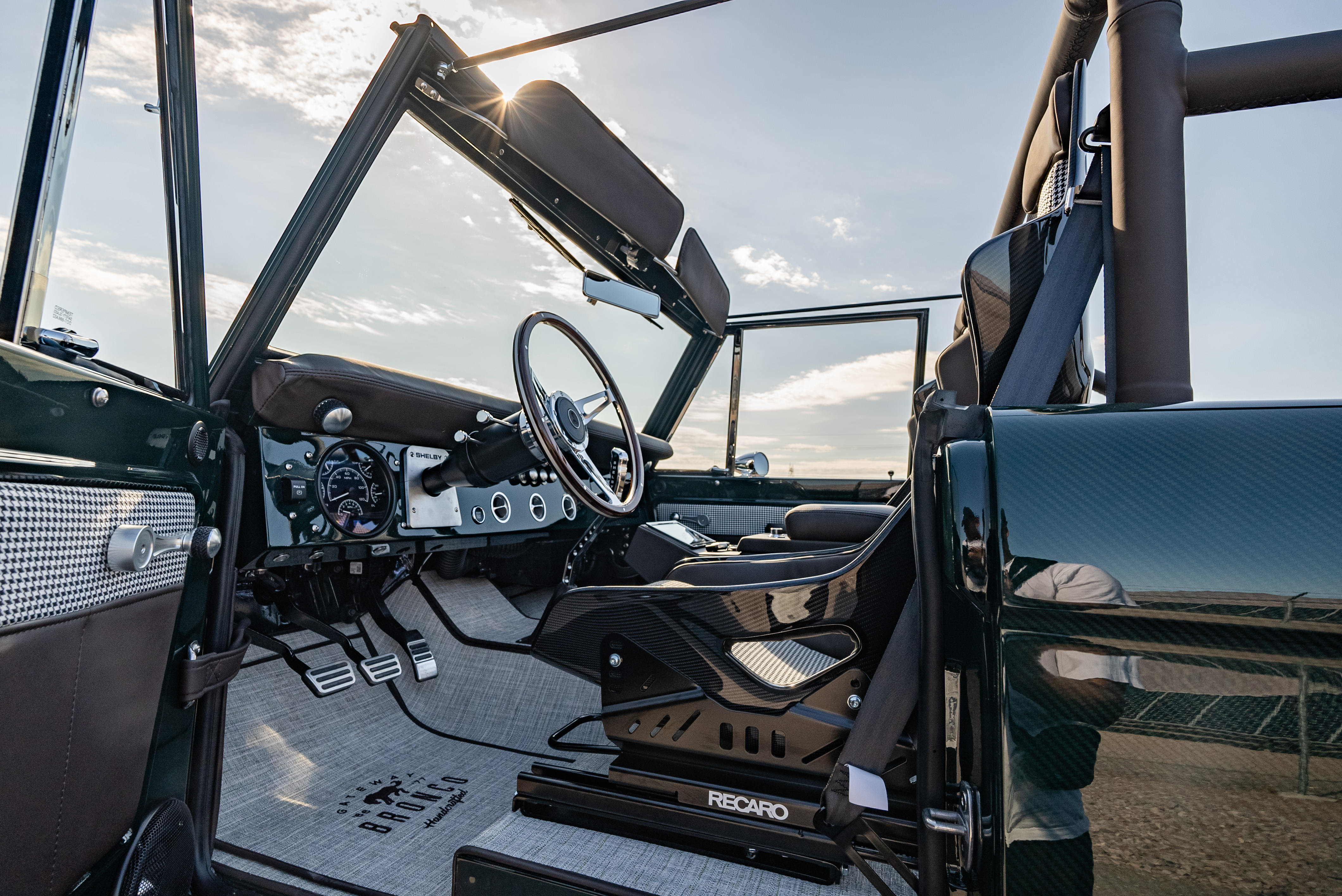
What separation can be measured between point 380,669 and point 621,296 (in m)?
1.54

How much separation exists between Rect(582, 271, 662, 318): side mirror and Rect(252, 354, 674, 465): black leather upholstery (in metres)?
0.55

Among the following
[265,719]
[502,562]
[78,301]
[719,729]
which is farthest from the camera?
[502,562]

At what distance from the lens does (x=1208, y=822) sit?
606mm

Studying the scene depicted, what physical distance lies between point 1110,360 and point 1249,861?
57cm

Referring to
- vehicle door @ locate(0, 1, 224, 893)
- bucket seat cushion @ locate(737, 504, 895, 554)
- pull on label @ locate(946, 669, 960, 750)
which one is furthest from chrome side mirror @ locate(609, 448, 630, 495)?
pull on label @ locate(946, 669, 960, 750)

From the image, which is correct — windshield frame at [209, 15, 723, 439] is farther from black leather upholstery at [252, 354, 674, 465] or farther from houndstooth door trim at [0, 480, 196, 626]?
houndstooth door trim at [0, 480, 196, 626]

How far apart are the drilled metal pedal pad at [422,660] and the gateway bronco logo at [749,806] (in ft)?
5.04

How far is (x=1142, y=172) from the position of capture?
0.86 metres

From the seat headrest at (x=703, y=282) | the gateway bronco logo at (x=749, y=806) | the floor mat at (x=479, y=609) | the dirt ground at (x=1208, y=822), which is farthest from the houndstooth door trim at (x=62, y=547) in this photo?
the seat headrest at (x=703, y=282)

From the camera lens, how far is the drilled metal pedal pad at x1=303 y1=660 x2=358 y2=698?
210 cm

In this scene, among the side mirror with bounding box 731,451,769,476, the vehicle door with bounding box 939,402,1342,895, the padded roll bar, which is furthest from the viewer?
the side mirror with bounding box 731,451,769,476

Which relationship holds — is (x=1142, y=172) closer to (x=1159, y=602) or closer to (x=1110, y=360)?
(x=1110, y=360)

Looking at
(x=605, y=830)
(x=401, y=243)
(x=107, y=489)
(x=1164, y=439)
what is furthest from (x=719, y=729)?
(x=401, y=243)

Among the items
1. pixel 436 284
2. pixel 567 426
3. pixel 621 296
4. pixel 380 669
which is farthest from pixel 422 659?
pixel 621 296
